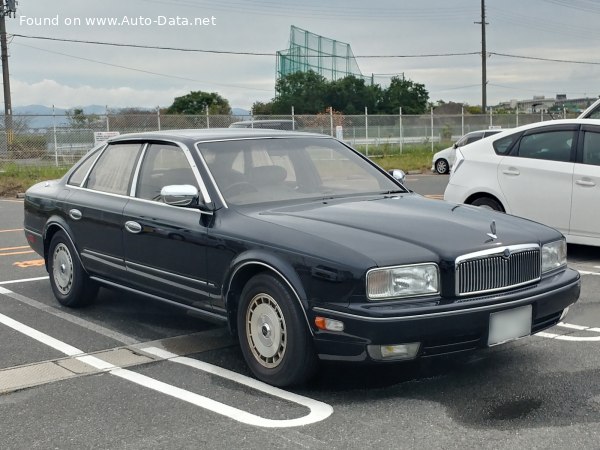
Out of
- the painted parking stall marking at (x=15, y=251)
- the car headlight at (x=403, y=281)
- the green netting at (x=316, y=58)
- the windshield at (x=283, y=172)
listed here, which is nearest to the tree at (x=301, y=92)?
the green netting at (x=316, y=58)

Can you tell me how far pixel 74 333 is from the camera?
607cm

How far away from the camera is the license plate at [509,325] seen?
430 centimetres

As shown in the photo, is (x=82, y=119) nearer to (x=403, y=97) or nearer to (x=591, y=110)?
(x=591, y=110)

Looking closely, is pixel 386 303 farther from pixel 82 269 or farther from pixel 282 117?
pixel 282 117

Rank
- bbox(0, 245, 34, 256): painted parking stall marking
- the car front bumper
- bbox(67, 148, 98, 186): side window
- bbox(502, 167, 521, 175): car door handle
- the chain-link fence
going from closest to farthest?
the car front bumper, bbox(67, 148, 98, 186): side window, bbox(502, 167, 521, 175): car door handle, bbox(0, 245, 34, 256): painted parking stall marking, the chain-link fence

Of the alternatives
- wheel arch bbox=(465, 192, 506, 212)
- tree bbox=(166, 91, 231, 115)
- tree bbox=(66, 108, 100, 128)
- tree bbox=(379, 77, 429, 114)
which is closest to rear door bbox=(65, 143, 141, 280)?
wheel arch bbox=(465, 192, 506, 212)

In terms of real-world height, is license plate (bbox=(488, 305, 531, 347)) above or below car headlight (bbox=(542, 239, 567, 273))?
below

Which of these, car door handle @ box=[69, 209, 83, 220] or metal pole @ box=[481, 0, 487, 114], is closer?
car door handle @ box=[69, 209, 83, 220]

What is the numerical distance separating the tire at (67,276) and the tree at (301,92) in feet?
158

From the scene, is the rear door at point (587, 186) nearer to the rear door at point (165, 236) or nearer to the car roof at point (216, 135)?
the car roof at point (216, 135)

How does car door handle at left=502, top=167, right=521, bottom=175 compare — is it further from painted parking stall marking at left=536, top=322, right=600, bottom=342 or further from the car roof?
the car roof

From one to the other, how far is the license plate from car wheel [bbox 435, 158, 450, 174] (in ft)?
65.7

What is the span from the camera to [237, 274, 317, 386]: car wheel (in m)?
4.36

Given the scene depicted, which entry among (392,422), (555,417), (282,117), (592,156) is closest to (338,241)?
→ (392,422)
